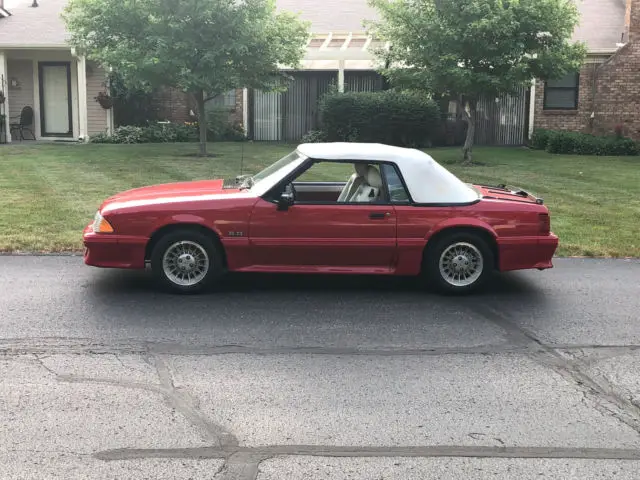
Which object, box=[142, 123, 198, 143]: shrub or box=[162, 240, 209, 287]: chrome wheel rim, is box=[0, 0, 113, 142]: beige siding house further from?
box=[162, 240, 209, 287]: chrome wheel rim

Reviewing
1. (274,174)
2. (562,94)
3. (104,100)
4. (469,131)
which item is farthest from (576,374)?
(562,94)

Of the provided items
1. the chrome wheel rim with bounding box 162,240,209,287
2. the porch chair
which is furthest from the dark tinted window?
the porch chair

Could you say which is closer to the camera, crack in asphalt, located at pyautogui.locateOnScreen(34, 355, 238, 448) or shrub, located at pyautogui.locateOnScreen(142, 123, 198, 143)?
crack in asphalt, located at pyautogui.locateOnScreen(34, 355, 238, 448)

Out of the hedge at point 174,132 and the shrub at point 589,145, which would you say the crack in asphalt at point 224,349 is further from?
the hedge at point 174,132

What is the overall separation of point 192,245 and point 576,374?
3604 millimetres

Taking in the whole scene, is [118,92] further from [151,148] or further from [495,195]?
[495,195]

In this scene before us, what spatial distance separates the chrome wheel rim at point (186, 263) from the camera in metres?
7.15

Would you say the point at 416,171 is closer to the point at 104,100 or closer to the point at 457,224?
the point at 457,224

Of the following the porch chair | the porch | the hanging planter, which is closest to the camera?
the hanging planter

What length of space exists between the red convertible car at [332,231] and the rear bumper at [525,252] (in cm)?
1

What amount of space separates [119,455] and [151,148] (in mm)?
19009

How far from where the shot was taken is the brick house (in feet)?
80.6

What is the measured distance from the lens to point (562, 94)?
25938 mm

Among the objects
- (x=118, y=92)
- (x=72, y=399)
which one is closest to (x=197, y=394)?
(x=72, y=399)
